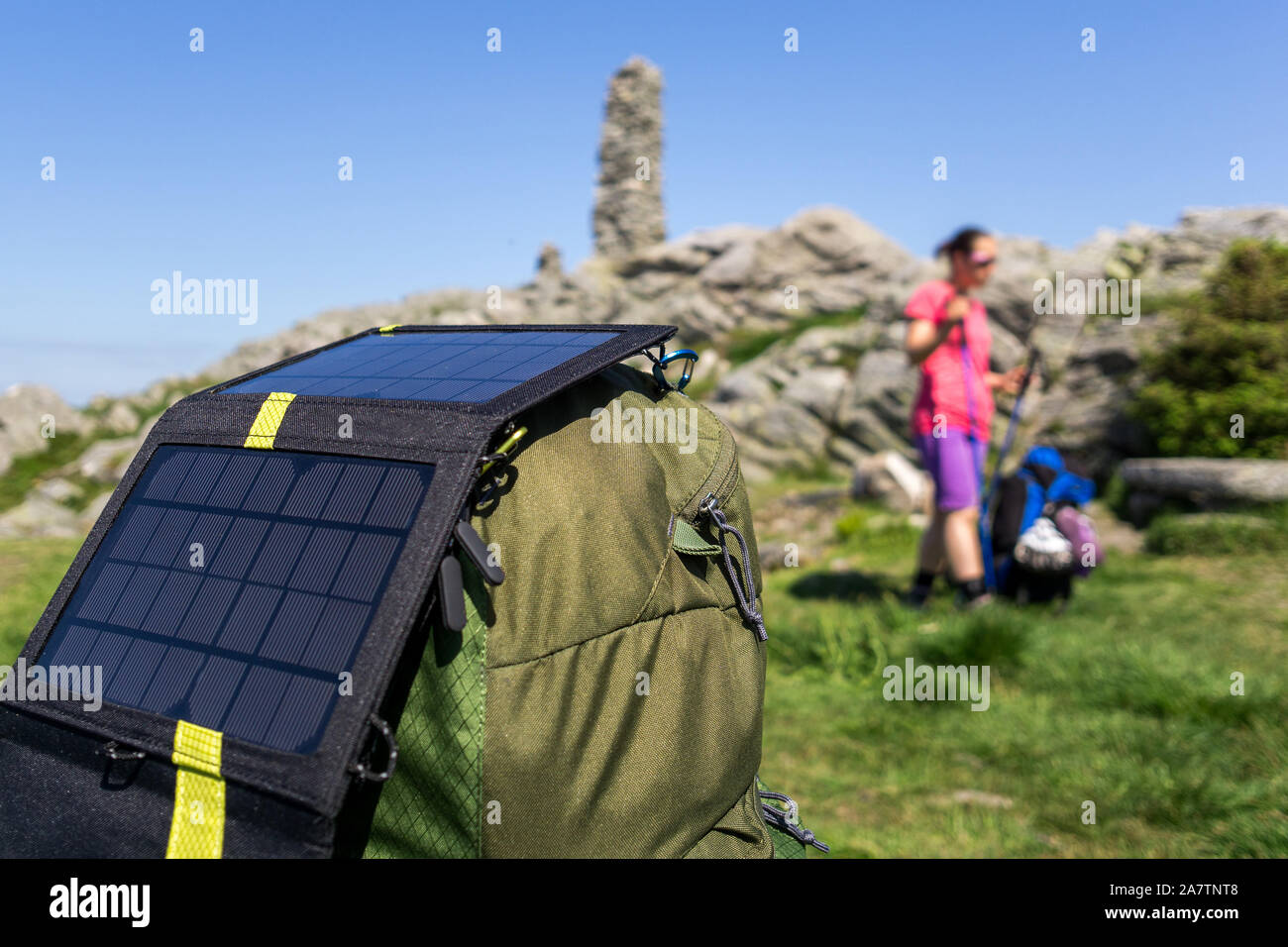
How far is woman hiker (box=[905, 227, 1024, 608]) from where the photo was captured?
21.0ft

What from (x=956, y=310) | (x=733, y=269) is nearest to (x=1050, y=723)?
(x=956, y=310)

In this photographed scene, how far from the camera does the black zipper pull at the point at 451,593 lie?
69.3 inches

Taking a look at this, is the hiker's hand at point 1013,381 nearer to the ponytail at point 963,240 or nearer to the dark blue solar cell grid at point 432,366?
the ponytail at point 963,240

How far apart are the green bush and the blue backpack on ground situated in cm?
298

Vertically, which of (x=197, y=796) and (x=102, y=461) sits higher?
(x=197, y=796)

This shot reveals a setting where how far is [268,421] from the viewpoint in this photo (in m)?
2.22

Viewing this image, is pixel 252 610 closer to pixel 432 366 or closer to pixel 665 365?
pixel 432 366

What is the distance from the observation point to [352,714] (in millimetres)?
1678

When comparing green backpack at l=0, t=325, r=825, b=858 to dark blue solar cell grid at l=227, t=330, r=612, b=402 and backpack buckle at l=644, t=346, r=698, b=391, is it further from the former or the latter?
backpack buckle at l=644, t=346, r=698, b=391

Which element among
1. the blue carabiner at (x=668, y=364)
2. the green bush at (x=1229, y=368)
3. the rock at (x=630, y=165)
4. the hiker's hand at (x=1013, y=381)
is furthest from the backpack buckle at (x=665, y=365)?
the rock at (x=630, y=165)

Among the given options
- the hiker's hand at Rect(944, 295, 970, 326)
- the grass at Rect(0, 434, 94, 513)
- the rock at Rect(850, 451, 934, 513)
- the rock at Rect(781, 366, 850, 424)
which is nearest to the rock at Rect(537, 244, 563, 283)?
the grass at Rect(0, 434, 94, 513)

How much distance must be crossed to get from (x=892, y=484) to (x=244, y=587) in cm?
1090

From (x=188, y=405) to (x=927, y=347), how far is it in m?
5.22
